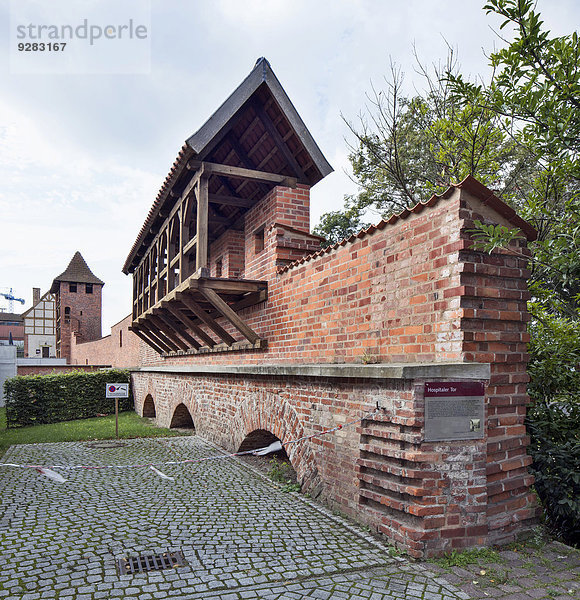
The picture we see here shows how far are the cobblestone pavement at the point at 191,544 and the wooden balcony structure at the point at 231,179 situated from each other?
2.71m

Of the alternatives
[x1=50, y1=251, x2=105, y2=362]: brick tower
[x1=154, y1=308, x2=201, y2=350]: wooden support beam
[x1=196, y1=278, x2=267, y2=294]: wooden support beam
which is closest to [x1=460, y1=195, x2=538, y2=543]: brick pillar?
[x1=196, y1=278, x2=267, y2=294]: wooden support beam

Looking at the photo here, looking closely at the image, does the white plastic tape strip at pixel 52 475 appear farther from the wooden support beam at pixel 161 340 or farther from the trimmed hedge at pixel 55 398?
the trimmed hedge at pixel 55 398

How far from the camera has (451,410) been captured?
4.02 m

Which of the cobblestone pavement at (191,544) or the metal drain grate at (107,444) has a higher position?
the cobblestone pavement at (191,544)

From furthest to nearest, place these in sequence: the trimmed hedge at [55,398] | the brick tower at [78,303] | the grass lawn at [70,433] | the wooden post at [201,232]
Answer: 1. the brick tower at [78,303]
2. the trimmed hedge at [55,398]
3. the grass lawn at [70,433]
4. the wooden post at [201,232]

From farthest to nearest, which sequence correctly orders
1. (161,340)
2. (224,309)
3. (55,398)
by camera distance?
(55,398) < (161,340) < (224,309)

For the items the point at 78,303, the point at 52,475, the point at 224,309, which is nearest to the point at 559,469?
the point at 224,309

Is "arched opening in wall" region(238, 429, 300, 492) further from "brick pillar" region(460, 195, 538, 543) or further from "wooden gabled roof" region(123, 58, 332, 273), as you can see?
"wooden gabled roof" region(123, 58, 332, 273)

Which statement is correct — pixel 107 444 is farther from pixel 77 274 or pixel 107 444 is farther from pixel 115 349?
pixel 77 274

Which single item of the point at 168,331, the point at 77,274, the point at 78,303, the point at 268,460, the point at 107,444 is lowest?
the point at 107,444

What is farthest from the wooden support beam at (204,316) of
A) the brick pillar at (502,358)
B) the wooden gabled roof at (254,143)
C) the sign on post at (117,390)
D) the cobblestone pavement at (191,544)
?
the brick pillar at (502,358)

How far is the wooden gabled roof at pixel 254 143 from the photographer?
7594 millimetres

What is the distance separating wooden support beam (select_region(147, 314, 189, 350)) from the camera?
12266 mm

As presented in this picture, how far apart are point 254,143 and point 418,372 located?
6249 mm
